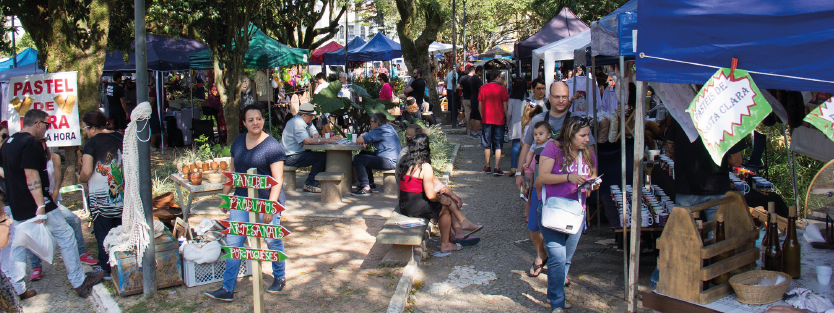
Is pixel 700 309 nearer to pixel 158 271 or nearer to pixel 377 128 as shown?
pixel 158 271

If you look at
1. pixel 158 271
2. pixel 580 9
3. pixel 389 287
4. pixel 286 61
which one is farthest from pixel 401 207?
pixel 580 9

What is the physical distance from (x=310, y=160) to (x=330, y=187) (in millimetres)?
1012

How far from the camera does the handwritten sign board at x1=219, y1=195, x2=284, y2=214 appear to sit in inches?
152

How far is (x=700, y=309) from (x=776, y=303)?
369mm

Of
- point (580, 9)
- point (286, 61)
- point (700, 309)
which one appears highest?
point (580, 9)

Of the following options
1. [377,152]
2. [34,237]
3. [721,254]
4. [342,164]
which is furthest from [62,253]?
[721,254]

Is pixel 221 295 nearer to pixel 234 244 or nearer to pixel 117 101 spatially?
pixel 234 244

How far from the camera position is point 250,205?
3.85 metres

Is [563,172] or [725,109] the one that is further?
[563,172]

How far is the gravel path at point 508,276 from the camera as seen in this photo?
4.82 metres

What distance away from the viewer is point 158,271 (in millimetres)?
5141

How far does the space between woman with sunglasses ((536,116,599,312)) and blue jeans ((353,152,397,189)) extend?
14.3 ft

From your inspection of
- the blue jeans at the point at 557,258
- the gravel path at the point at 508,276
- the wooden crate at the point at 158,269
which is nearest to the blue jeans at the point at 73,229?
the wooden crate at the point at 158,269

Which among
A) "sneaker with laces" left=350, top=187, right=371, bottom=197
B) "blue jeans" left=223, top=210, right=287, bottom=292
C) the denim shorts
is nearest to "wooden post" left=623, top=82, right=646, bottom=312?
"blue jeans" left=223, top=210, right=287, bottom=292
